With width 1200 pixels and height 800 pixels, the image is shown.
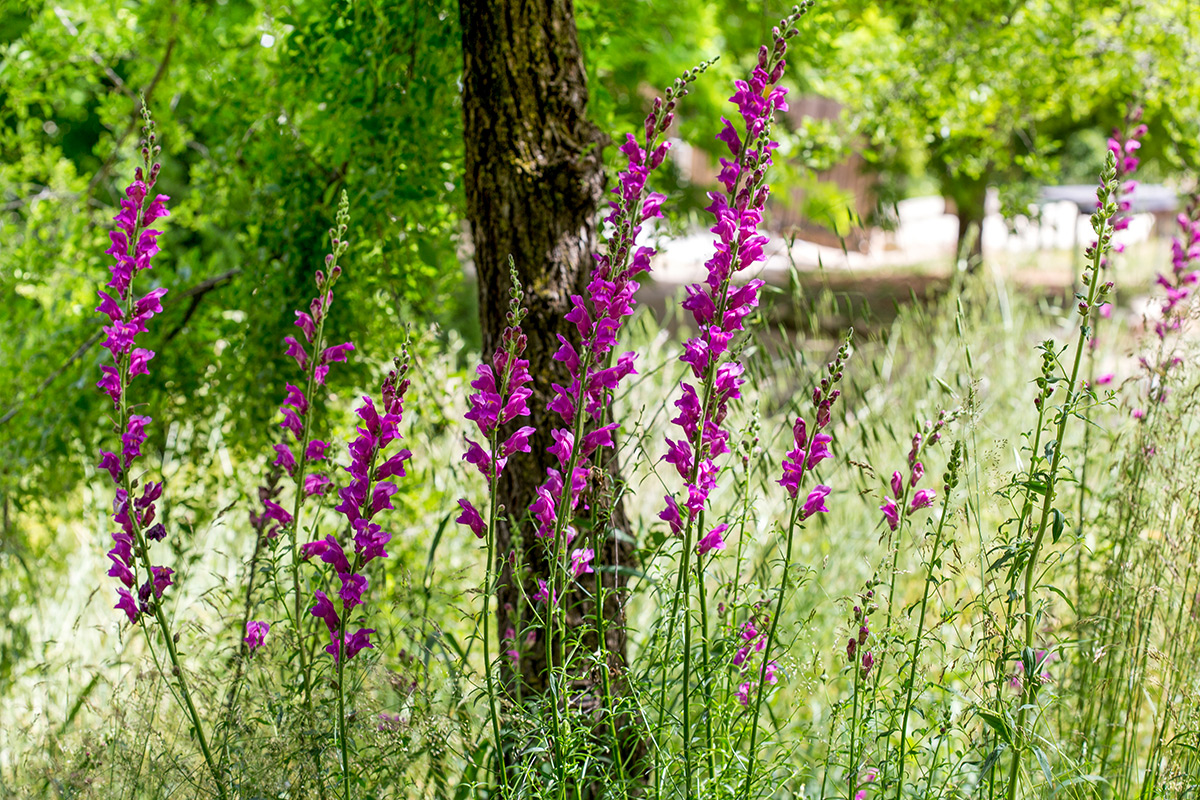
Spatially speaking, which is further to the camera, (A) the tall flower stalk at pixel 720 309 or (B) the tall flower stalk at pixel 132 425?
(B) the tall flower stalk at pixel 132 425

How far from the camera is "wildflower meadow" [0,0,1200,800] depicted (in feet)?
5.51

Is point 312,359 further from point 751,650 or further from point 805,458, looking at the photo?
point 751,650

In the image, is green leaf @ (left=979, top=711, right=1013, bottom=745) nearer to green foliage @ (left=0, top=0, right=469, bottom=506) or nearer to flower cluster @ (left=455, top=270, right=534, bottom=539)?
flower cluster @ (left=455, top=270, right=534, bottom=539)

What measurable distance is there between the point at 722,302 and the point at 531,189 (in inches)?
35.4

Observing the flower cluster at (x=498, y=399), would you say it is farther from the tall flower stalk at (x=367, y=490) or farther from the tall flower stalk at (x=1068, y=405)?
the tall flower stalk at (x=1068, y=405)

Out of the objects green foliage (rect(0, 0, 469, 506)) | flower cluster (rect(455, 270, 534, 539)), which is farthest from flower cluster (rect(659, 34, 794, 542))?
green foliage (rect(0, 0, 469, 506))

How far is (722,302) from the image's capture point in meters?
1.60

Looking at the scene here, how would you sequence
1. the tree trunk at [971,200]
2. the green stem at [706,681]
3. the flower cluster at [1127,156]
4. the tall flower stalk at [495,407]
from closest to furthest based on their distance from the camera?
1. the tall flower stalk at [495,407]
2. the green stem at [706,681]
3. the flower cluster at [1127,156]
4. the tree trunk at [971,200]

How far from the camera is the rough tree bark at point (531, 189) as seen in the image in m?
2.33

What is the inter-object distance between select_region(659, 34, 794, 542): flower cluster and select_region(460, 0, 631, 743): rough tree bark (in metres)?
0.72

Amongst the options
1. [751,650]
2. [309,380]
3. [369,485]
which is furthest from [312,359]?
[751,650]

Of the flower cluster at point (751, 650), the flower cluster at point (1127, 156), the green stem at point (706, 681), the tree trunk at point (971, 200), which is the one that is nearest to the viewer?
the green stem at point (706, 681)

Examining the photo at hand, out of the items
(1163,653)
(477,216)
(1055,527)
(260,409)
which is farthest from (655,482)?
(1055,527)

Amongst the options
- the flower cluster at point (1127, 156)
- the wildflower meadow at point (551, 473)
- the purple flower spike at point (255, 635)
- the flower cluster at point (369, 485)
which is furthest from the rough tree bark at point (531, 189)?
the flower cluster at point (1127, 156)
